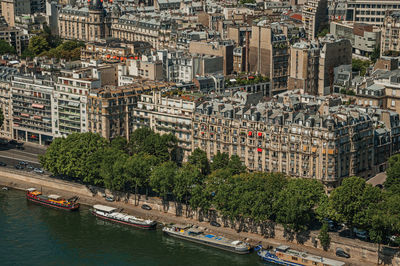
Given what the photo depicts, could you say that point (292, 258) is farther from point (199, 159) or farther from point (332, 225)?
point (199, 159)

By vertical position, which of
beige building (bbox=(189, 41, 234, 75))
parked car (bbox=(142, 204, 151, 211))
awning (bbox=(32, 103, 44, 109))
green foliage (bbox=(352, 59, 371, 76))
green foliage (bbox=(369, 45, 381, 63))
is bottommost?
parked car (bbox=(142, 204, 151, 211))

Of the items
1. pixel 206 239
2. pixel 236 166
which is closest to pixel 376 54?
pixel 236 166

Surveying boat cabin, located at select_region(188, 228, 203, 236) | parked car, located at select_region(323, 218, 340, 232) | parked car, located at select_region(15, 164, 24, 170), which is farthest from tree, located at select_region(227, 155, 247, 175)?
parked car, located at select_region(15, 164, 24, 170)

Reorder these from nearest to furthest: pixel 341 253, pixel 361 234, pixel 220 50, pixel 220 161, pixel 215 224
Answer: pixel 341 253, pixel 361 234, pixel 215 224, pixel 220 161, pixel 220 50

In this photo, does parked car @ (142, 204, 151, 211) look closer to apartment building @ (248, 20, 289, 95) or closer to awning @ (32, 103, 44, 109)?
awning @ (32, 103, 44, 109)

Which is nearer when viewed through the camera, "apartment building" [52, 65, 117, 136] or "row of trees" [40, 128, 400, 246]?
"row of trees" [40, 128, 400, 246]

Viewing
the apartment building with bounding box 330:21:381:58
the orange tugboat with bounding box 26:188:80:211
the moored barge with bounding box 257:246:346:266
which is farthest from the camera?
the apartment building with bounding box 330:21:381:58

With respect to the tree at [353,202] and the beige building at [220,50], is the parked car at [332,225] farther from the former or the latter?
the beige building at [220,50]
